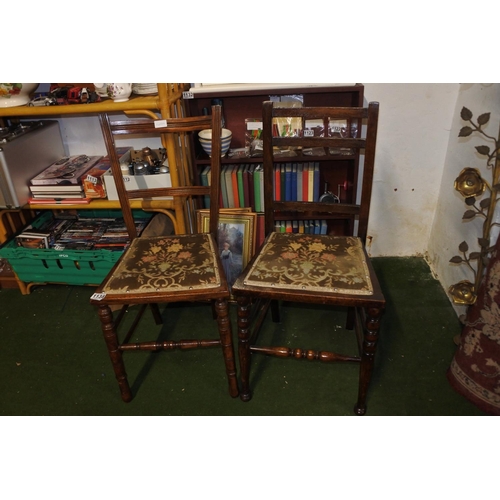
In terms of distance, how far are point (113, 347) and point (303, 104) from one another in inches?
58.8

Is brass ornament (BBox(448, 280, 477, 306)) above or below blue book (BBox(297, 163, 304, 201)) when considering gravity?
below

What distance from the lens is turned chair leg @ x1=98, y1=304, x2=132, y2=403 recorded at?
1.63 meters

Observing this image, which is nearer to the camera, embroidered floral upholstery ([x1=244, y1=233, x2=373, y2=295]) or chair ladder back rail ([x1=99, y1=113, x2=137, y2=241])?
embroidered floral upholstery ([x1=244, y1=233, x2=373, y2=295])

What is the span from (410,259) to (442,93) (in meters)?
0.97

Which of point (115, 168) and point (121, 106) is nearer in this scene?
point (115, 168)

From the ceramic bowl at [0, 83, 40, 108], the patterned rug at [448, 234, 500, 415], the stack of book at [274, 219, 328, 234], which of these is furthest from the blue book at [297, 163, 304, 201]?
the ceramic bowl at [0, 83, 40, 108]

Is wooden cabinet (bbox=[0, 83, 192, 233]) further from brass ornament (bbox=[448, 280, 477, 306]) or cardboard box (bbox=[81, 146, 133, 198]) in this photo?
brass ornament (bbox=[448, 280, 477, 306])

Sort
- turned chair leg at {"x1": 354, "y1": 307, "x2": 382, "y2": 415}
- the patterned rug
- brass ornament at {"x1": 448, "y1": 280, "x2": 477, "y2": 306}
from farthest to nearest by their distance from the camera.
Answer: brass ornament at {"x1": 448, "y1": 280, "x2": 477, "y2": 306} < the patterned rug < turned chair leg at {"x1": 354, "y1": 307, "x2": 382, "y2": 415}

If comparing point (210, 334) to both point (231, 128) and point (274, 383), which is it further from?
point (231, 128)

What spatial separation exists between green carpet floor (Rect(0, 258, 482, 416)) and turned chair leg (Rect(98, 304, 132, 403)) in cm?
7

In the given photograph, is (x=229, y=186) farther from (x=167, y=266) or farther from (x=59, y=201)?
(x=59, y=201)

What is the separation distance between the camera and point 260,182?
2268 mm

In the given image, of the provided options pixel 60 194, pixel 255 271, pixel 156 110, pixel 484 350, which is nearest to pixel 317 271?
pixel 255 271

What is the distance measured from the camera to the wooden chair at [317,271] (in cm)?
154
